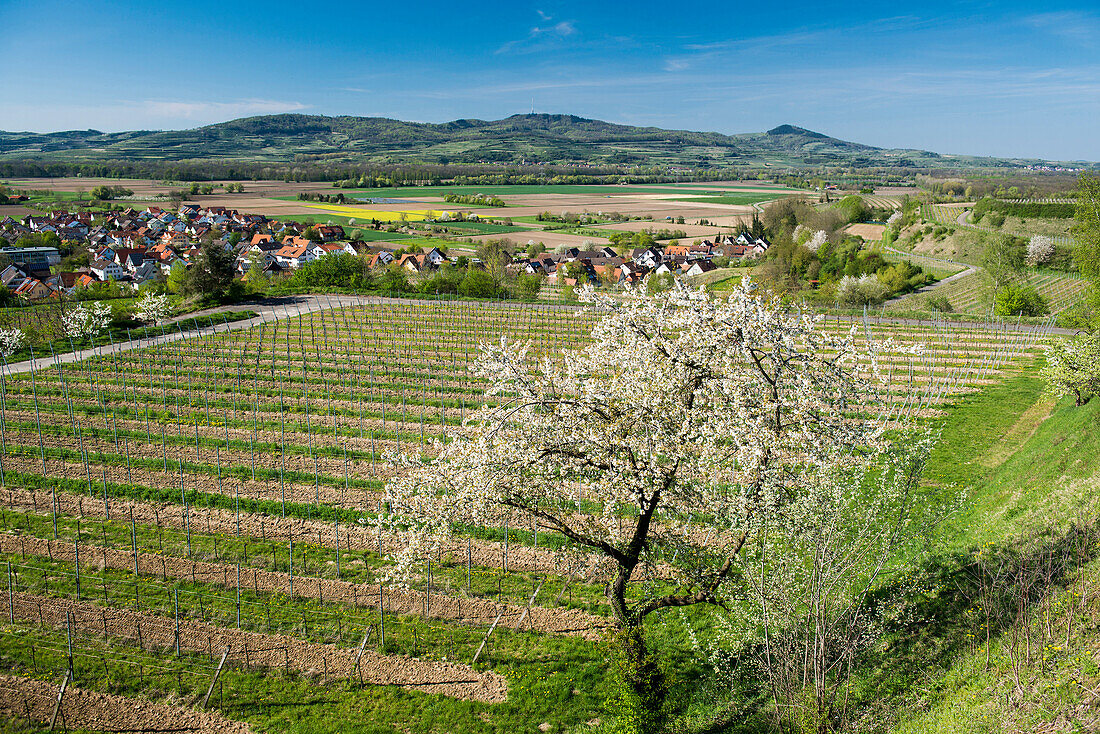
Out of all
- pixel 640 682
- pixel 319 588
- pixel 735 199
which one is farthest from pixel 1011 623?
pixel 735 199

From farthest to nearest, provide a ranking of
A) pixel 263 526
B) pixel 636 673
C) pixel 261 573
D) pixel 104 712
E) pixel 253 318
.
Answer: pixel 253 318
pixel 263 526
pixel 261 573
pixel 104 712
pixel 636 673

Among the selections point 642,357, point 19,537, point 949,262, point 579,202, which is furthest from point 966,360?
point 579,202

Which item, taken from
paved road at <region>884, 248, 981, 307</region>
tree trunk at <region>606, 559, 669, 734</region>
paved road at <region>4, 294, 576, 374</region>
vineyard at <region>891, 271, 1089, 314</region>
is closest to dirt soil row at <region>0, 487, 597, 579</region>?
tree trunk at <region>606, 559, 669, 734</region>

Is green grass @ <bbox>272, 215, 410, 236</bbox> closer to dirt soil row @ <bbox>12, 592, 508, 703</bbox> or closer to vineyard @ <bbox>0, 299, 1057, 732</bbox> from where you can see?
vineyard @ <bbox>0, 299, 1057, 732</bbox>

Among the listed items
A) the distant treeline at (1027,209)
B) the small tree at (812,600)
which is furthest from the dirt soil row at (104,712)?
the distant treeline at (1027,209)

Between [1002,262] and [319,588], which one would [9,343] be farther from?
[1002,262]

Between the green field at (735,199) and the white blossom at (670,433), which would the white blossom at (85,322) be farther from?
the green field at (735,199)
